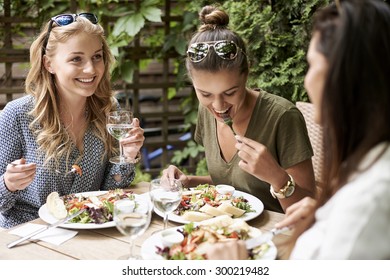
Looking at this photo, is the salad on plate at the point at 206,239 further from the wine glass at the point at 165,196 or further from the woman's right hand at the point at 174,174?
the woman's right hand at the point at 174,174

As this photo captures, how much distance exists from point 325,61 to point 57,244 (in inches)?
41.0

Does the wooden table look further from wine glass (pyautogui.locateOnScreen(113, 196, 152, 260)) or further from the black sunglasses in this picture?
the black sunglasses

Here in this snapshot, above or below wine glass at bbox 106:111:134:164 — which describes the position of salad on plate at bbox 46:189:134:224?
below

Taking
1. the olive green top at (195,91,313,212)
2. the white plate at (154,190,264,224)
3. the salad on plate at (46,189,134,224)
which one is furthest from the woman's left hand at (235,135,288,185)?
the salad on plate at (46,189,134,224)

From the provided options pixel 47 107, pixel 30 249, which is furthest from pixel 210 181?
pixel 30 249

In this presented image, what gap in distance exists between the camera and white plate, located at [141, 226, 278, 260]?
57.2 inches

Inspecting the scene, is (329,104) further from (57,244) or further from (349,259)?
(57,244)

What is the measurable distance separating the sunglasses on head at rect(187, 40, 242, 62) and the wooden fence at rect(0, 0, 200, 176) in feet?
5.12

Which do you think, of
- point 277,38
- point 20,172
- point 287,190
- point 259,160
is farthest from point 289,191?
point 277,38

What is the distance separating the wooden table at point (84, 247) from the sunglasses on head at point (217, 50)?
0.71 m

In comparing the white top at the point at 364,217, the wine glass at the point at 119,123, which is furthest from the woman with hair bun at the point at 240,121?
the white top at the point at 364,217

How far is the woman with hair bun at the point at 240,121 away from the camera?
2016 millimetres

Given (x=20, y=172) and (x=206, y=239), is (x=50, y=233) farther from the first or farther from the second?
(x=206, y=239)

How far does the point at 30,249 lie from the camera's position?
5.21ft
